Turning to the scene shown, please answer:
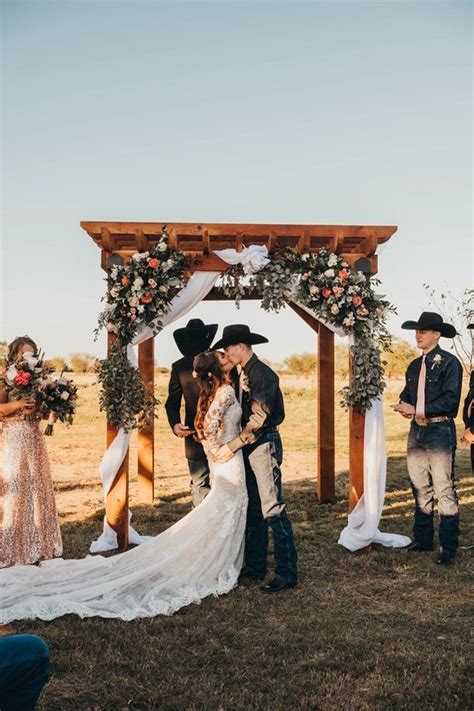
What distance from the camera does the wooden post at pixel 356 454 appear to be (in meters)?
7.73

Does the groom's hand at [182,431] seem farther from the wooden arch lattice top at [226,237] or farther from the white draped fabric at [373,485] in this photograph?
the white draped fabric at [373,485]

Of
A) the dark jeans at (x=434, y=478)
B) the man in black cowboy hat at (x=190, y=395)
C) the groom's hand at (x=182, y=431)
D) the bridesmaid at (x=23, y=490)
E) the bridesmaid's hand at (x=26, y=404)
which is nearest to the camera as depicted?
the bridesmaid's hand at (x=26, y=404)

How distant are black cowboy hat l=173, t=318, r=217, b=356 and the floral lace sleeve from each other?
2.04m

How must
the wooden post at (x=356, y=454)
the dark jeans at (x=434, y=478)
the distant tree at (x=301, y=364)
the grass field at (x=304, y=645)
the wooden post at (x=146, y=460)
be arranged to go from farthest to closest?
the distant tree at (x=301, y=364) → the wooden post at (x=146, y=460) → the wooden post at (x=356, y=454) → the dark jeans at (x=434, y=478) → the grass field at (x=304, y=645)

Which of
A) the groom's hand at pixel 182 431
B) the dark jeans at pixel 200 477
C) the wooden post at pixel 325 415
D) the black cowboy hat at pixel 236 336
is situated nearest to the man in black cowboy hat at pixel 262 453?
the black cowboy hat at pixel 236 336

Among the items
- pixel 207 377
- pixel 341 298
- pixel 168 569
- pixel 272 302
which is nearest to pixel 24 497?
pixel 168 569

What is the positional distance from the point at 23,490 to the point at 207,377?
2133 mm

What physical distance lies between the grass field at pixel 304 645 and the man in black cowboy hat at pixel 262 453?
278mm

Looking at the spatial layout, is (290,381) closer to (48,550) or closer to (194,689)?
(48,550)

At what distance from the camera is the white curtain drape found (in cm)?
748

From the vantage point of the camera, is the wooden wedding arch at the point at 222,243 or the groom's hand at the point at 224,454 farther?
the wooden wedding arch at the point at 222,243

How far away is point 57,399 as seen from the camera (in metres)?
6.77

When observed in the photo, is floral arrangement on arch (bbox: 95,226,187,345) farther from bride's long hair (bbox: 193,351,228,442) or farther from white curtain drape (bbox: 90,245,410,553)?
bride's long hair (bbox: 193,351,228,442)

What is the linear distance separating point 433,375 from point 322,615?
2.77 meters
